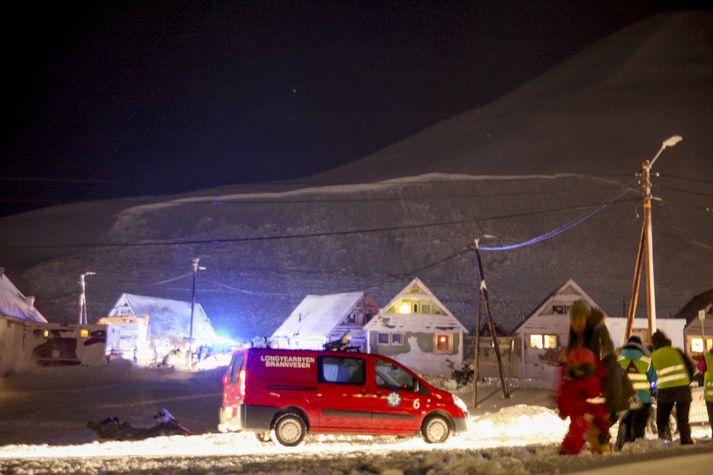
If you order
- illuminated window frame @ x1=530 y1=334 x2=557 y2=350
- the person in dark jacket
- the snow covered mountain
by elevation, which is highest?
the snow covered mountain

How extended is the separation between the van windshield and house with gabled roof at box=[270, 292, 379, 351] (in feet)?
111

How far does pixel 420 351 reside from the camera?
4969 centimetres

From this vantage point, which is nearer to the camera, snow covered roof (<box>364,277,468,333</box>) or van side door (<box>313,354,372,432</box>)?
van side door (<box>313,354,372,432</box>)

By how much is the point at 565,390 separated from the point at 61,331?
39695 mm

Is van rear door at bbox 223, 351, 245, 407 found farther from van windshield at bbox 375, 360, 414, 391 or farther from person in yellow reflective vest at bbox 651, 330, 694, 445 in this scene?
person in yellow reflective vest at bbox 651, 330, 694, 445

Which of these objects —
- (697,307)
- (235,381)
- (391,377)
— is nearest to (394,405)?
(391,377)

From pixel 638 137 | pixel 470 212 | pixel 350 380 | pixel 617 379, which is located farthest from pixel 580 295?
pixel 638 137

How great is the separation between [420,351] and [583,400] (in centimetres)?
4158

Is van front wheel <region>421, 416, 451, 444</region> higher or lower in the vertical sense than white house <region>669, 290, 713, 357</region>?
lower

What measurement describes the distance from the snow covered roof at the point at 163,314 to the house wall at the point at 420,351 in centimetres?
2194

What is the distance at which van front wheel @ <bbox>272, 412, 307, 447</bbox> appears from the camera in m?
15.5

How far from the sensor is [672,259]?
11394cm

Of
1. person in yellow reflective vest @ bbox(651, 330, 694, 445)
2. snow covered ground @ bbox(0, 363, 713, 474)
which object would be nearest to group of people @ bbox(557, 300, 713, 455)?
snow covered ground @ bbox(0, 363, 713, 474)

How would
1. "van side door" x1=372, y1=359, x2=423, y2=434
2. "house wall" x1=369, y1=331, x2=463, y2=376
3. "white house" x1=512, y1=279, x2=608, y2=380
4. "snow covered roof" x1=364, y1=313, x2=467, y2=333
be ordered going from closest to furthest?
1. "van side door" x1=372, y1=359, x2=423, y2=434
2. "white house" x1=512, y1=279, x2=608, y2=380
3. "house wall" x1=369, y1=331, x2=463, y2=376
4. "snow covered roof" x1=364, y1=313, x2=467, y2=333
